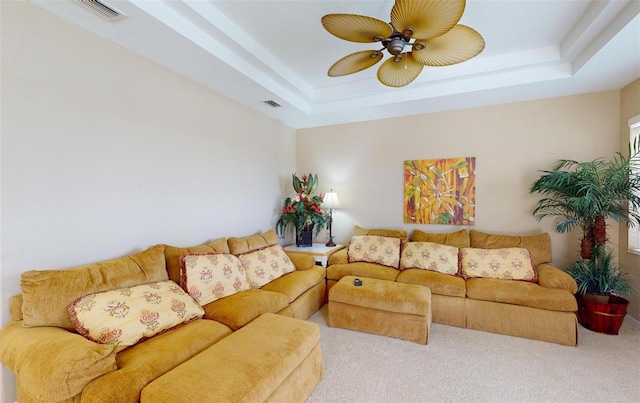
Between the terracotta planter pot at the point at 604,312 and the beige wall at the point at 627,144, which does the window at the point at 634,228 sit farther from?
the terracotta planter pot at the point at 604,312

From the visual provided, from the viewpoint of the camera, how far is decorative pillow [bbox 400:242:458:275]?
3.19 metres

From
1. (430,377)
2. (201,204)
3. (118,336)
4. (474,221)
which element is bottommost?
(430,377)

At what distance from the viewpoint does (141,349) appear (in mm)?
1604

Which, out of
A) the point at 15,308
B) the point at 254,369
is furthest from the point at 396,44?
the point at 15,308

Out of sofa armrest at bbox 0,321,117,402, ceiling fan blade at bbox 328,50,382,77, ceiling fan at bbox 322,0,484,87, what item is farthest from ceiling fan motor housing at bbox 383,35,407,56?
sofa armrest at bbox 0,321,117,402

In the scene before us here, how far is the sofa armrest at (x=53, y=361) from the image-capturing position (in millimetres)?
1221

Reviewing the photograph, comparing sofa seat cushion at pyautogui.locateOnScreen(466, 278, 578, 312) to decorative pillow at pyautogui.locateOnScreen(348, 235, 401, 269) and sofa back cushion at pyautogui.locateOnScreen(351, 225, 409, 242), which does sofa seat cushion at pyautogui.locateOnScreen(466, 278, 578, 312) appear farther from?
sofa back cushion at pyautogui.locateOnScreen(351, 225, 409, 242)

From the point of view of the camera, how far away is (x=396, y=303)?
256 centimetres

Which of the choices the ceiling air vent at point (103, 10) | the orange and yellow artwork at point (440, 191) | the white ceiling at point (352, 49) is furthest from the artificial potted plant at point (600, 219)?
the ceiling air vent at point (103, 10)

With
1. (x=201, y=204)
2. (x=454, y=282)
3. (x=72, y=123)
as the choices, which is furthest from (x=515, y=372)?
(x=72, y=123)

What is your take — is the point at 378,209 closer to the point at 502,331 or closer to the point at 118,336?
the point at 502,331

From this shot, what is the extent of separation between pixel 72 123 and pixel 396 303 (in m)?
2.98

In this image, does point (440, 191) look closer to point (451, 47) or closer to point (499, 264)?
point (499, 264)

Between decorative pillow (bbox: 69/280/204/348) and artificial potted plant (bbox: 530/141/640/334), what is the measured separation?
3.68 m
